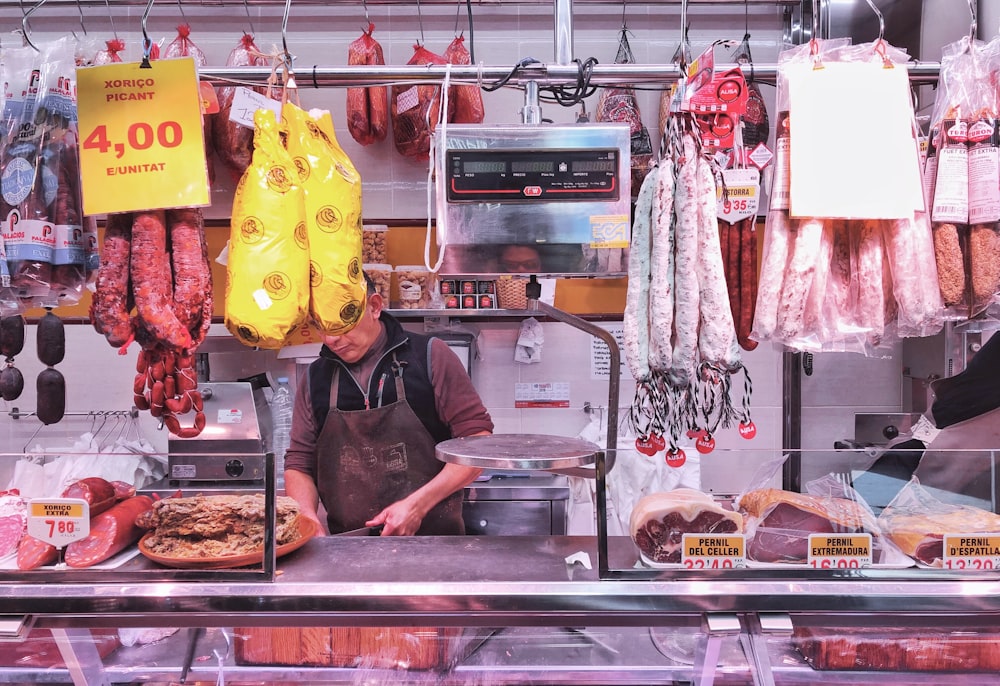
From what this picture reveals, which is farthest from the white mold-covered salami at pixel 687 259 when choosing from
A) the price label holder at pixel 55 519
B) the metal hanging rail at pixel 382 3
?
the metal hanging rail at pixel 382 3

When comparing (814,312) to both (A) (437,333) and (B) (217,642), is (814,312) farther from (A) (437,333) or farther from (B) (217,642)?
(A) (437,333)

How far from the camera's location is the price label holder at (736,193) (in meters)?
1.96

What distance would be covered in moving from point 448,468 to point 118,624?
1696 millimetres

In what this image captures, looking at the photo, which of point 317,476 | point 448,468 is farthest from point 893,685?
point 317,476

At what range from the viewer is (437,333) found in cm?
473

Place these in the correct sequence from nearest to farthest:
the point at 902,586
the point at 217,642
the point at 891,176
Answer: the point at 902,586, the point at 217,642, the point at 891,176

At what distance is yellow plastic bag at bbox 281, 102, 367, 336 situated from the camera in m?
1.70

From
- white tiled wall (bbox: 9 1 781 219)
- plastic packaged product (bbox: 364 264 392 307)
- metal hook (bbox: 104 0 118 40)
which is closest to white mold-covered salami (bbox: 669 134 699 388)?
plastic packaged product (bbox: 364 264 392 307)

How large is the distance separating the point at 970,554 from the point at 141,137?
2111mm

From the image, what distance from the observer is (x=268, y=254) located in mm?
1620

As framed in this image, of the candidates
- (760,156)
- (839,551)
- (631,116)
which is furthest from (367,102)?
(839,551)

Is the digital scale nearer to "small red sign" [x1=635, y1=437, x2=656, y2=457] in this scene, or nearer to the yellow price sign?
"small red sign" [x1=635, y1=437, x2=656, y2=457]

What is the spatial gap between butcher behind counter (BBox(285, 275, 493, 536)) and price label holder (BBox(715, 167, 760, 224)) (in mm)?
1584

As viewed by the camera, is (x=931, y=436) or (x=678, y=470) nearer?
(x=678, y=470)
